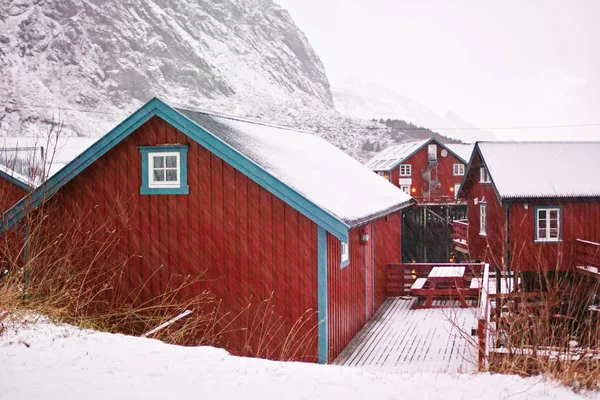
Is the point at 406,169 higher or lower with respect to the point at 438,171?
higher

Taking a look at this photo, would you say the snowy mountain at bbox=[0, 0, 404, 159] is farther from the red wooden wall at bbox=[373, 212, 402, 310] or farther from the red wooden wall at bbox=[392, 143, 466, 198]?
the red wooden wall at bbox=[373, 212, 402, 310]

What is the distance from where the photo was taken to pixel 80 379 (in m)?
5.60

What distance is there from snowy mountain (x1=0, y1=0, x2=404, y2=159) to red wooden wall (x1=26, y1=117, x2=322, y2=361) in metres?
71.7

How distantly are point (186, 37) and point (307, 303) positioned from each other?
429 ft

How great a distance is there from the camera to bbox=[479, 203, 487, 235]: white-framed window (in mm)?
24703

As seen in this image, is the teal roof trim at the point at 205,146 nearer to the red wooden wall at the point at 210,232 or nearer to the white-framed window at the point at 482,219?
the red wooden wall at the point at 210,232

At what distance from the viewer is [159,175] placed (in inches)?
455

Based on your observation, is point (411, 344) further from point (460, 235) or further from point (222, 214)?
point (460, 235)

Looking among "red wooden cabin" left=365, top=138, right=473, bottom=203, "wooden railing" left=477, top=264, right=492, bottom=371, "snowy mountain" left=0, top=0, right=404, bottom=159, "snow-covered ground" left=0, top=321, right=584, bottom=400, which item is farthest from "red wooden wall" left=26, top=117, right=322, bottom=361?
"snowy mountain" left=0, top=0, right=404, bottom=159

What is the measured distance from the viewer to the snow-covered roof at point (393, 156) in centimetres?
5231

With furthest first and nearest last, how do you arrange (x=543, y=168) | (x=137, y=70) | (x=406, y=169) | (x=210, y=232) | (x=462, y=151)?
(x=137, y=70) → (x=462, y=151) → (x=406, y=169) → (x=543, y=168) → (x=210, y=232)

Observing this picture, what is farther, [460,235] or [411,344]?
[460,235]

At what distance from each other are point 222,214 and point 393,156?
45.9 m

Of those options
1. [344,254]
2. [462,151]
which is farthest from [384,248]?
[462,151]
